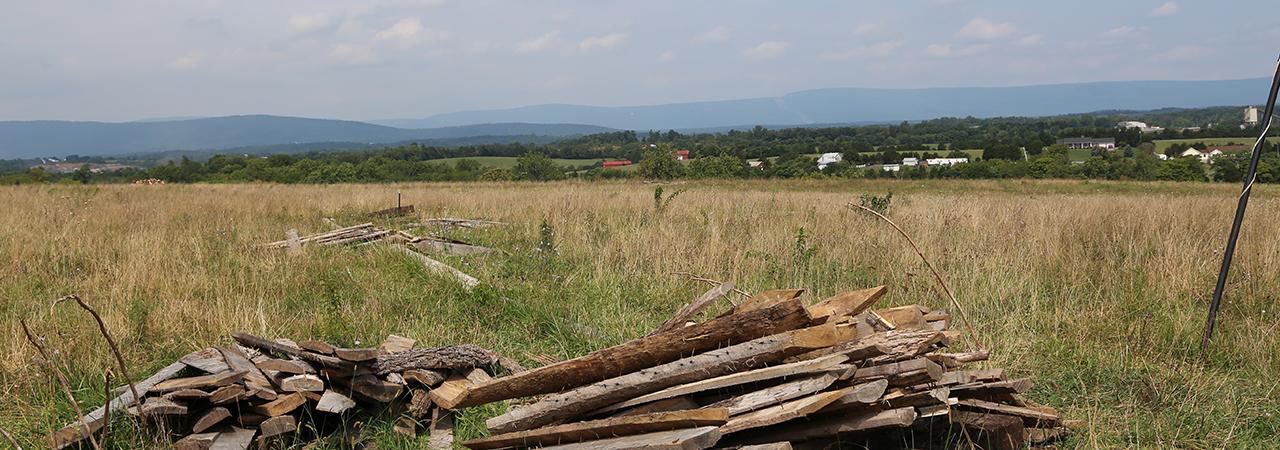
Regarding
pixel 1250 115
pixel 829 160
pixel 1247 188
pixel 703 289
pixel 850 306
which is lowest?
pixel 829 160

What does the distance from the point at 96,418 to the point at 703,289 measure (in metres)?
4.54

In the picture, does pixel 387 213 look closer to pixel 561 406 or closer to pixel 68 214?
pixel 68 214

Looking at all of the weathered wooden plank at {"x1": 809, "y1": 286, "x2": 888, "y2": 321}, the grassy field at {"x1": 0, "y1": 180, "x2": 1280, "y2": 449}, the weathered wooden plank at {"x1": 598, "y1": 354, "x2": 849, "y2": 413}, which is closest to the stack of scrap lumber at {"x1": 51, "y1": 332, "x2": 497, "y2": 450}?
the grassy field at {"x1": 0, "y1": 180, "x2": 1280, "y2": 449}

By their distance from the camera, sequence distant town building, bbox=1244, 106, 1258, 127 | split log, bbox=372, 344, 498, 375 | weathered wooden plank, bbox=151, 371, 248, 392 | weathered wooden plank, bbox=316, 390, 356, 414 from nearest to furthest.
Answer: weathered wooden plank, bbox=151, 371, 248, 392 → weathered wooden plank, bbox=316, 390, 356, 414 → split log, bbox=372, 344, 498, 375 → distant town building, bbox=1244, 106, 1258, 127

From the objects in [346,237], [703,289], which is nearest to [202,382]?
[703,289]

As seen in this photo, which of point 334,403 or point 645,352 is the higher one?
point 645,352

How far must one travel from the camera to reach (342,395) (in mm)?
3820

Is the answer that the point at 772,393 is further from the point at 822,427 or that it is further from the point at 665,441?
the point at 665,441

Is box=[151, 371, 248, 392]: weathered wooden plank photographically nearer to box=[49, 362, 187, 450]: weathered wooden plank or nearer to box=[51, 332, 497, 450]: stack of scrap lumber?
box=[51, 332, 497, 450]: stack of scrap lumber

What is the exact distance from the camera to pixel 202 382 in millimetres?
3543

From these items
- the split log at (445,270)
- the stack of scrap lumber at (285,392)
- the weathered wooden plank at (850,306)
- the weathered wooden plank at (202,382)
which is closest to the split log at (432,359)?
the stack of scrap lumber at (285,392)

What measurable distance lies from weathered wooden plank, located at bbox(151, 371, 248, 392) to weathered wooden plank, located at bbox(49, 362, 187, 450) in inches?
4.1

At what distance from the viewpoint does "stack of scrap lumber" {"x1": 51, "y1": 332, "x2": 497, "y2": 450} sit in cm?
349

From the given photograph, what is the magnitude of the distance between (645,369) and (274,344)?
7.03 feet
